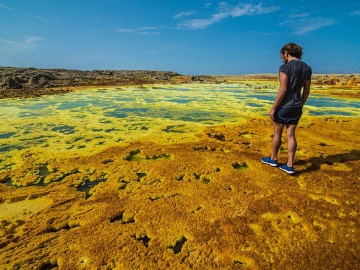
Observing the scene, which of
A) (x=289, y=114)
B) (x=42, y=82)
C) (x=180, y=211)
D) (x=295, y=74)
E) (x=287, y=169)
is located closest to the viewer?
(x=180, y=211)

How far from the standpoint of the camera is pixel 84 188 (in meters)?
3.60

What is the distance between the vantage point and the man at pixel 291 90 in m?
3.55

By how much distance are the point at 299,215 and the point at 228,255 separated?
1.05m

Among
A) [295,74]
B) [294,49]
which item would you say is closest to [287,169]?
[295,74]

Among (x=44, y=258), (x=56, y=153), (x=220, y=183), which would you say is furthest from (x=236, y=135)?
(x=44, y=258)

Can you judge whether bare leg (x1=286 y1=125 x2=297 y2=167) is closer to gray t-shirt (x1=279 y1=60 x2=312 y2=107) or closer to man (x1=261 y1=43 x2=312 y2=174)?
man (x1=261 y1=43 x2=312 y2=174)

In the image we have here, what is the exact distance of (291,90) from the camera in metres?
3.62

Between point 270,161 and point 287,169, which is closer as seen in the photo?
point 287,169

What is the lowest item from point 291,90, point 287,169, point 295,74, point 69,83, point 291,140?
point 69,83

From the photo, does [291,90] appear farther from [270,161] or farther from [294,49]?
[270,161]

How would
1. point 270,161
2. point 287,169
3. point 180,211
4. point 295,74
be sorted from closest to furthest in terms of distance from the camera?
point 180,211 → point 295,74 → point 287,169 → point 270,161

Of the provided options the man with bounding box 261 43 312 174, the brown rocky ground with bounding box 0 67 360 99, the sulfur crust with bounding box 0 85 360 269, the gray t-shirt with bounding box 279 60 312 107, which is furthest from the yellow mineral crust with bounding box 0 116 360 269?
the brown rocky ground with bounding box 0 67 360 99

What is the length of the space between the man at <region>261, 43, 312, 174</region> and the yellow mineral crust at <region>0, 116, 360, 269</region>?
28.4 inches

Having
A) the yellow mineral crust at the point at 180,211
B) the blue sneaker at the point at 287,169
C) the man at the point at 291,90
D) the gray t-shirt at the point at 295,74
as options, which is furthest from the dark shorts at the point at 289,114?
the yellow mineral crust at the point at 180,211
